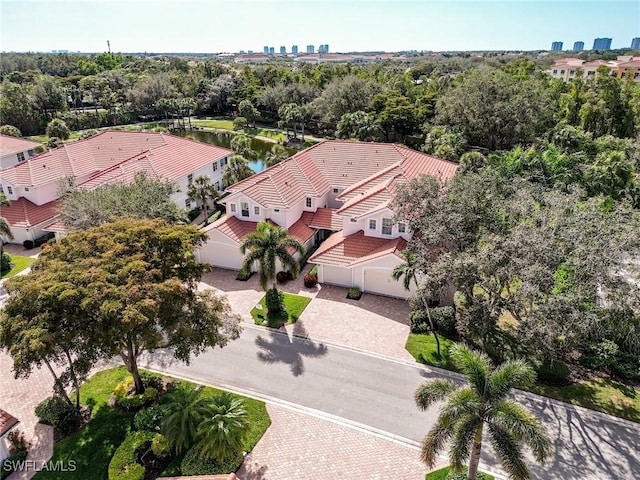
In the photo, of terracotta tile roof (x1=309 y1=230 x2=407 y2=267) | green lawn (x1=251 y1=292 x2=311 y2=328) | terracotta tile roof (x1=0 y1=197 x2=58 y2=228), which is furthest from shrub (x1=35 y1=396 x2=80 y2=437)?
terracotta tile roof (x1=0 y1=197 x2=58 y2=228)

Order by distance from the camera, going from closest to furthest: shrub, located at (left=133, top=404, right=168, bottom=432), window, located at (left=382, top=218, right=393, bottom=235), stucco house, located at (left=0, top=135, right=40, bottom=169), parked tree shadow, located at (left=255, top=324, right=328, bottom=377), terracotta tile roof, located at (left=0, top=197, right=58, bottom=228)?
shrub, located at (left=133, top=404, right=168, bottom=432), parked tree shadow, located at (left=255, top=324, right=328, bottom=377), window, located at (left=382, top=218, right=393, bottom=235), terracotta tile roof, located at (left=0, top=197, right=58, bottom=228), stucco house, located at (left=0, top=135, right=40, bottom=169)

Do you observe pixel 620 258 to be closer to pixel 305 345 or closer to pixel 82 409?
pixel 305 345

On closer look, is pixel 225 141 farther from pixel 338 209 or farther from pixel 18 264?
pixel 338 209

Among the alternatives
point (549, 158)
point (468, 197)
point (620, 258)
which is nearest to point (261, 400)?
point (468, 197)

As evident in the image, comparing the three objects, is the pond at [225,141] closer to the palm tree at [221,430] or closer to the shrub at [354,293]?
the shrub at [354,293]

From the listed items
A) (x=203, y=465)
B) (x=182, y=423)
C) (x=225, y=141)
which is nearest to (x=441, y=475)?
(x=203, y=465)

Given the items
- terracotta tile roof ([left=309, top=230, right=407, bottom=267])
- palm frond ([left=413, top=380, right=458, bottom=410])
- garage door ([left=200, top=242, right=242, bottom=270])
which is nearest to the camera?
palm frond ([left=413, top=380, right=458, bottom=410])

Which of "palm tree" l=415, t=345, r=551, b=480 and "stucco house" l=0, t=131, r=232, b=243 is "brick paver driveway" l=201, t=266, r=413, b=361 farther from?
"stucco house" l=0, t=131, r=232, b=243
